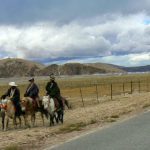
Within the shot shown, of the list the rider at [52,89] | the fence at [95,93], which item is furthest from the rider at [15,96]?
the fence at [95,93]

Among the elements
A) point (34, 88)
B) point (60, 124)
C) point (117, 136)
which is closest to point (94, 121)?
Answer: point (60, 124)

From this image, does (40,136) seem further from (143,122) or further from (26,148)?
(143,122)

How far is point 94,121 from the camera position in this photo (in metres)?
20.1

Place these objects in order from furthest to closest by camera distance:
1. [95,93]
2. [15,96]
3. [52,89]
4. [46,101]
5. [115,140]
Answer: [95,93], [52,89], [46,101], [15,96], [115,140]

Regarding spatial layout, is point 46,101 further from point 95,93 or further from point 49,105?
point 95,93

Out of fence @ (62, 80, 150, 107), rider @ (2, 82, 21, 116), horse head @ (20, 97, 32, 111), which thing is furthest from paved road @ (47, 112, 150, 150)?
fence @ (62, 80, 150, 107)

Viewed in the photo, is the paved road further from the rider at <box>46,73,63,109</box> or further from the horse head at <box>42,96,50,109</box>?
the rider at <box>46,73,63,109</box>

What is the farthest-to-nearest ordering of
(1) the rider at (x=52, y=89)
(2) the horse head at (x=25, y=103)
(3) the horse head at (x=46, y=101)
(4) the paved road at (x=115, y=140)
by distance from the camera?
(1) the rider at (x=52, y=89), (3) the horse head at (x=46, y=101), (2) the horse head at (x=25, y=103), (4) the paved road at (x=115, y=140)

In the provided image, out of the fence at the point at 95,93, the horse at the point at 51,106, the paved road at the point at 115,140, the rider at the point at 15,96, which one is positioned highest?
the rider at the point at 15,96

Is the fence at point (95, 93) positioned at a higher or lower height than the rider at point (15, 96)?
→ lower

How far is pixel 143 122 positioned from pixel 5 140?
19.8ft

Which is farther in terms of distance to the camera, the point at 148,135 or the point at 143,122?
the point at 143,122

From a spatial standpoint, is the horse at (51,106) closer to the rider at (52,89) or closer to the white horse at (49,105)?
the white horse at (49,105)

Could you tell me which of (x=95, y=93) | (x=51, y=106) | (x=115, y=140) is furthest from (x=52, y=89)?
(x=95, y=93)
